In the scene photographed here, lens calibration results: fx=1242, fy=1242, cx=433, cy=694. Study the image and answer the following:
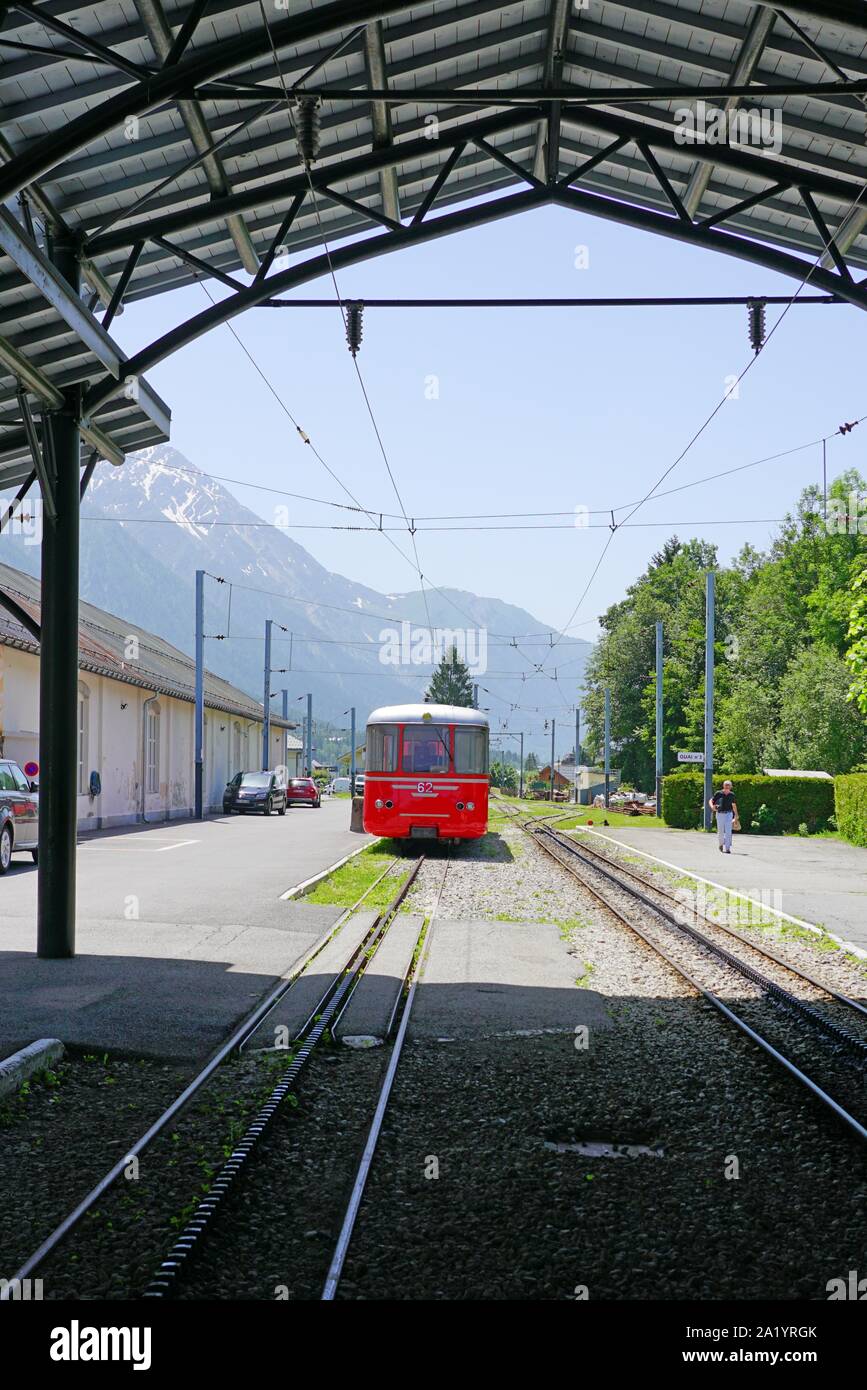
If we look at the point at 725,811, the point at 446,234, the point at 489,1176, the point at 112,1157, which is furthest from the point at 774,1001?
the point at 725,811

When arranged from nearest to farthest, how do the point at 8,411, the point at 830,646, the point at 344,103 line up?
the point at 344,103, the point at 8,411, the point at 830,646

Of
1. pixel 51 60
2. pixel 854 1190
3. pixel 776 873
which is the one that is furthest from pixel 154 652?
pixel 854 1190

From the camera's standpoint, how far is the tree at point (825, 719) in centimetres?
5309

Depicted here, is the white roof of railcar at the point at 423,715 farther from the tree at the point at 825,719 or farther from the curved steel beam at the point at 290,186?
the tree at the point at 825,719

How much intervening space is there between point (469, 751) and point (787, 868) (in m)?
6.85

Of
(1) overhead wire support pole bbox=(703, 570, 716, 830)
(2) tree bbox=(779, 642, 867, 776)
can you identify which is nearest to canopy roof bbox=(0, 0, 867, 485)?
(1) overhead wire support pole bbox=(703, 570, 716, 830)

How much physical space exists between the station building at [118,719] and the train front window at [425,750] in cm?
665

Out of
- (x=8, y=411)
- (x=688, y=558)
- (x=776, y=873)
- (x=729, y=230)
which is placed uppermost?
(x=688, y=558)

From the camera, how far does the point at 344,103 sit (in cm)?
982

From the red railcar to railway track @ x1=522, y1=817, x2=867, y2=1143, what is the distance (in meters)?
7.88

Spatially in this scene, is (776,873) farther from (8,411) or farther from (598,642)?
(598,642)

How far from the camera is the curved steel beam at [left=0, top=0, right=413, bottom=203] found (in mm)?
7410

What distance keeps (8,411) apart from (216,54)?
5168mm

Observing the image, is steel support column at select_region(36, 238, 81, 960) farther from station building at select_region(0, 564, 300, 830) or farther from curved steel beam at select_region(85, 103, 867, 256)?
station building at select_region(0, 564, 300, 830)
